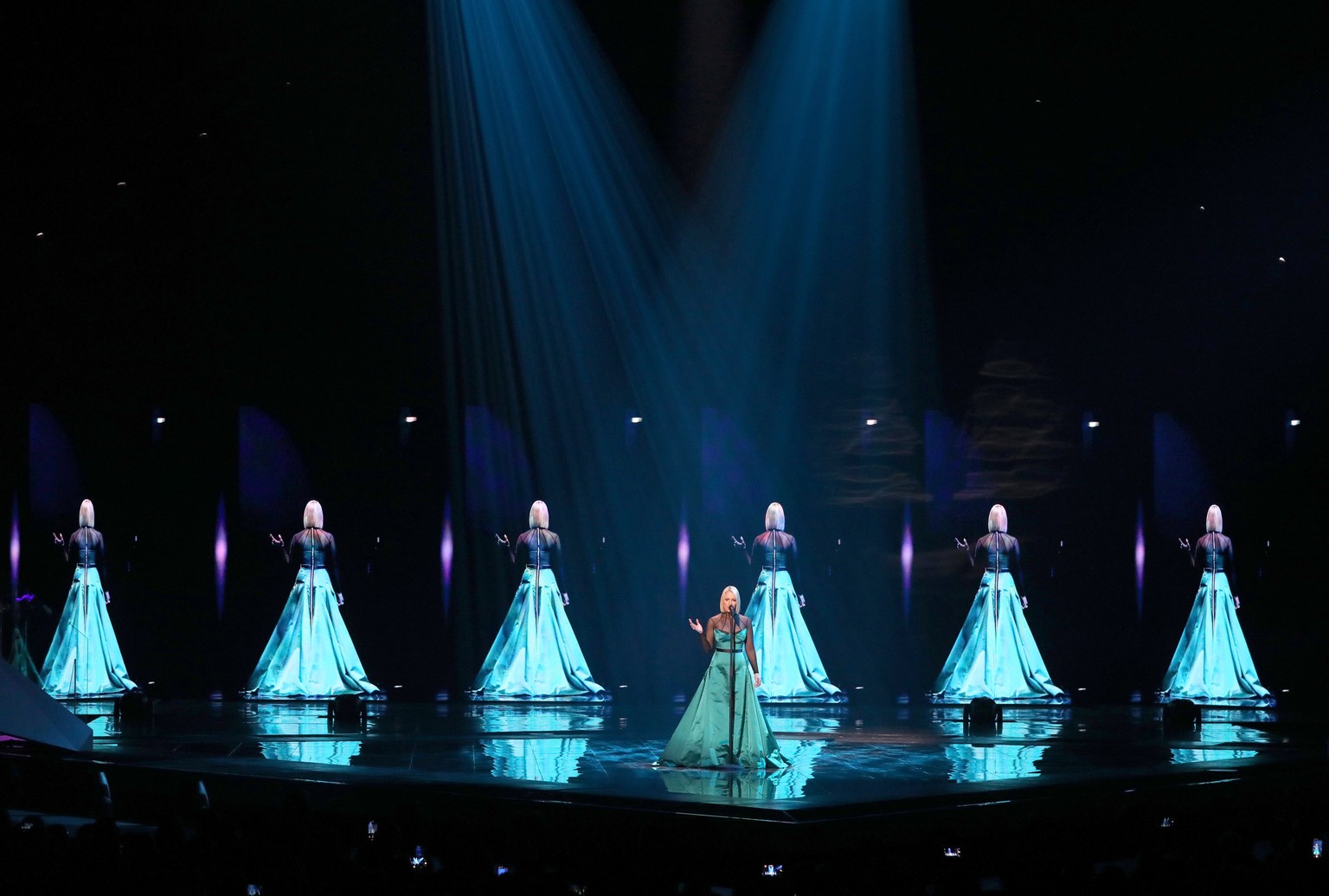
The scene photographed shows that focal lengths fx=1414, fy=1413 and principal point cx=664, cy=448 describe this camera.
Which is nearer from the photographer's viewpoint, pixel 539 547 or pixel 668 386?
pixel 539 547

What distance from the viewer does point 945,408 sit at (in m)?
14.5

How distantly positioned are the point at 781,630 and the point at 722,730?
5.18m

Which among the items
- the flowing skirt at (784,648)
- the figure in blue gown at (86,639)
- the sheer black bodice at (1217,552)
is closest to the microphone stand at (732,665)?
the flowing skirt at (784,648)

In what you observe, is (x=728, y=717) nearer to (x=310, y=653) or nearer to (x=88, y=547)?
(x=310, y=653)

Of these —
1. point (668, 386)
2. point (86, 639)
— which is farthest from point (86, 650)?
point (668, 386)

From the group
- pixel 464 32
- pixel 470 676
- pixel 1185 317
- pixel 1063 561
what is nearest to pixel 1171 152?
pixel 1185 317

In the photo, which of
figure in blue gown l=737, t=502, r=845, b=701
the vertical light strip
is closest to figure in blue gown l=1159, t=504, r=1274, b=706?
figure in blue gown l=737, t=502, r=845, b=701

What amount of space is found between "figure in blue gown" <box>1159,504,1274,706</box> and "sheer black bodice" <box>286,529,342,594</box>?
812cm

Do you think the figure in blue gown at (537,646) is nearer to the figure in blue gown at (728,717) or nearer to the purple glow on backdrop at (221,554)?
the purple glow on backdrop at (221,554)

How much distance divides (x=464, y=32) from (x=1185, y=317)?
7.61m

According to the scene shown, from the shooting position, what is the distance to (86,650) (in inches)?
541

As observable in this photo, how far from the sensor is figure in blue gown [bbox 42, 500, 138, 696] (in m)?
13.6

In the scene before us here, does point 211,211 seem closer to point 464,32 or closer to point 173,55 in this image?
point 173,55

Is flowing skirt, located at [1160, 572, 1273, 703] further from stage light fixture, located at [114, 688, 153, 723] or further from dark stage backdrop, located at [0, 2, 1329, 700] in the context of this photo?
stage light fixture, located at [114, 688, 153, 723]
